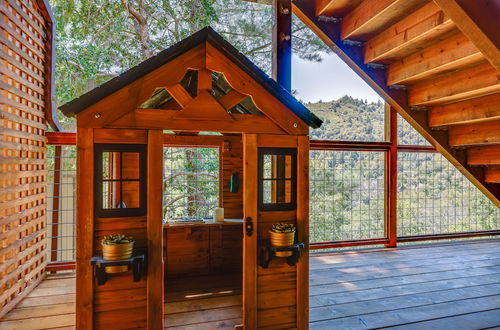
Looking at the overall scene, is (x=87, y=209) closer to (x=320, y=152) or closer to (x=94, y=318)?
(x=94, y=318)

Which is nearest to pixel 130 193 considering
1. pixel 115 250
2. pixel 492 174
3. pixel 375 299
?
pixel 115 250

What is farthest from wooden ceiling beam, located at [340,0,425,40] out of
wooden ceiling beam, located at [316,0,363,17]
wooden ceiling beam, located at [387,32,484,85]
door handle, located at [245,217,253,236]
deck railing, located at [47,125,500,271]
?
door handle, located at [245,217,253,236]

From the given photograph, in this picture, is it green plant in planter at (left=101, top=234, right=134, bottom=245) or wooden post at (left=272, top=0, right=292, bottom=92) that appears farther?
wooden post at (left=272, top=0, right=292, bottom=92)

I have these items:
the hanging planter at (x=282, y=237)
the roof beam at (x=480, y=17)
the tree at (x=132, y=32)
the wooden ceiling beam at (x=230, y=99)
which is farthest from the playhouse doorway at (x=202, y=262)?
the tree at (x=132, y=32)

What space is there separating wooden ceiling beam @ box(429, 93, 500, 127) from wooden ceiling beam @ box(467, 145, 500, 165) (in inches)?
23.7

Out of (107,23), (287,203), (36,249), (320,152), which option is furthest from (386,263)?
(107,23)

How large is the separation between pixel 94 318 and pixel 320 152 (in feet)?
12.8

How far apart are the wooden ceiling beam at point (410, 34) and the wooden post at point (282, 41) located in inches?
33.9

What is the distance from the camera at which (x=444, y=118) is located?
3244 mm

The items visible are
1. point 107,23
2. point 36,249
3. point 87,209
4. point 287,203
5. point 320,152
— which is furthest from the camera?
point 107,23

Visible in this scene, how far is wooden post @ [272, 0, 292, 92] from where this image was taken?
332 centimetres

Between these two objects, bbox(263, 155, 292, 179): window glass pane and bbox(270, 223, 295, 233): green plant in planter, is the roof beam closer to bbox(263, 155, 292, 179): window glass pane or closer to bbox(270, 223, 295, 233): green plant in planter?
bbox(263, 155, 292, 179): window glass pane

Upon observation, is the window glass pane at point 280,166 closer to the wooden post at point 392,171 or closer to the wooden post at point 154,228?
the wooden post at point 154,228

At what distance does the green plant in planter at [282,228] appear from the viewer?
7.98ft
